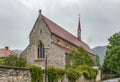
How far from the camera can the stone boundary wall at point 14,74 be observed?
19.4 meters

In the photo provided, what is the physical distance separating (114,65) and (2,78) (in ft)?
96.9

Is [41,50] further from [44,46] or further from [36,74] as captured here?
[36,74]

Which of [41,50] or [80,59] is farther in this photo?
[41,50]

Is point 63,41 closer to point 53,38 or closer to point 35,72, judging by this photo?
point 53,38

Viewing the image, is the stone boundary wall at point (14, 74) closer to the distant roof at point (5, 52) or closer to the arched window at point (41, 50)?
the arched window at point (41, 50)

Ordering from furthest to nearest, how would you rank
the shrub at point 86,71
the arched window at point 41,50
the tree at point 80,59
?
the arched window at point 41,50
the tree at point 80,59
the shrub at point 86,71

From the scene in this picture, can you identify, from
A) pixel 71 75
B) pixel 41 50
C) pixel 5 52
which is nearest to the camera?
pixel 71 75

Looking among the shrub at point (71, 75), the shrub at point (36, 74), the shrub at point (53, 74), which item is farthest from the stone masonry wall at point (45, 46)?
the shrub at point (36, 74)

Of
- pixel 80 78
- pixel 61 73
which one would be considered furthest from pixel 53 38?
pixel 61 73

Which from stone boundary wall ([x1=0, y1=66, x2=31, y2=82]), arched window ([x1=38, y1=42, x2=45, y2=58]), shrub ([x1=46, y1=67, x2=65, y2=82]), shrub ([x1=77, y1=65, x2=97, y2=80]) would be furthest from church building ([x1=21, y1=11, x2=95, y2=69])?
stone boundary wall ([x1=0, y1=66, x2=31, y2=82])

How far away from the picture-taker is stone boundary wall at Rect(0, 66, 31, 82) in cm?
1936

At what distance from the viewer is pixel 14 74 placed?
824 inches

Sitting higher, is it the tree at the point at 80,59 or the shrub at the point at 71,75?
the tree at the point at 80,59

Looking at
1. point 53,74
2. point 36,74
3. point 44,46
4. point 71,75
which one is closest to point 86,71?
point 71,75
